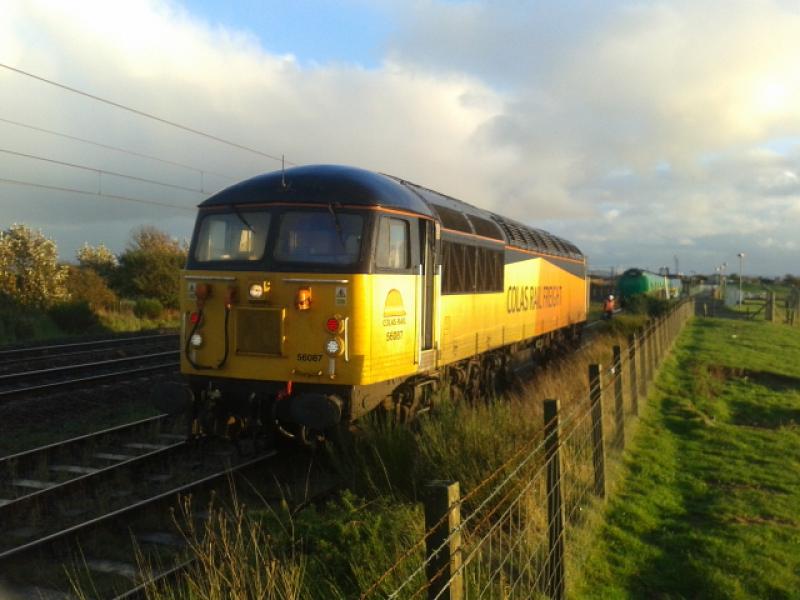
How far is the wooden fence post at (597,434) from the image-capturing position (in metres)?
7.21

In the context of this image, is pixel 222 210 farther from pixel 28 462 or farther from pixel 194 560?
pixel 194 560

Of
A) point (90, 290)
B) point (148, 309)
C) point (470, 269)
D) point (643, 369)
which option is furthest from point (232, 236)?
point (90, 290)

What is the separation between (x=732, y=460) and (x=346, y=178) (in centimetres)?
590

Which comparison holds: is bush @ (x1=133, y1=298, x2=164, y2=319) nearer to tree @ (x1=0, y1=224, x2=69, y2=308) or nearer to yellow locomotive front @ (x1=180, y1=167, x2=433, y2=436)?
tree @ (x1=0, y1=224, x2=69, y2=308)

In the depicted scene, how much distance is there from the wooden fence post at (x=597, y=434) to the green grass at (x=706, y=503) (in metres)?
0.26

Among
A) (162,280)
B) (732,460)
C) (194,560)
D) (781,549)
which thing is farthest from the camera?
(162,280)

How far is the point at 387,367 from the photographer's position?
8461 millimetres

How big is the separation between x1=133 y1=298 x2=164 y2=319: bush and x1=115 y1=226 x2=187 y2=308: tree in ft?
6.05

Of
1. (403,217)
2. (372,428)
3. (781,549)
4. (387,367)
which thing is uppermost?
(403,217)

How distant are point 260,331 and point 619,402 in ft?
14.9

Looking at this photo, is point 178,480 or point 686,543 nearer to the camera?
point 686,543

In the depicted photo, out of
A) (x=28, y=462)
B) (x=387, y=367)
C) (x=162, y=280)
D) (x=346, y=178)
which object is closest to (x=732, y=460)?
(x=387, y=367)

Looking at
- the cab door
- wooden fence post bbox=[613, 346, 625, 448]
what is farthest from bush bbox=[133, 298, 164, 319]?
wooden fence post bbox=[613, 346, 625, 448]

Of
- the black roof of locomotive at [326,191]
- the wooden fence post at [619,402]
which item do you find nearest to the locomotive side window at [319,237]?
the black roof of locomotive at [326,191]
